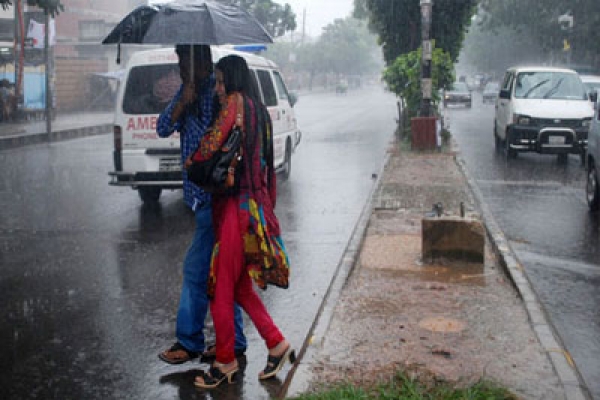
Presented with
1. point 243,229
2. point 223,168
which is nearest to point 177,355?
point 243,229

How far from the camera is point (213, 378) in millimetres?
4508

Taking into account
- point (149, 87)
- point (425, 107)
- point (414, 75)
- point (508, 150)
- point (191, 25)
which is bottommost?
point (508, 150)

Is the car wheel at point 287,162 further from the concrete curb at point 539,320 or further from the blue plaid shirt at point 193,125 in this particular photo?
the blue plaid shirt at point 193,125

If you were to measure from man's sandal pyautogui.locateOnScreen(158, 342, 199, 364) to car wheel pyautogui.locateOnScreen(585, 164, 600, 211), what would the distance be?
23.2 feet

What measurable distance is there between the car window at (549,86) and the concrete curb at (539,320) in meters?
8.31

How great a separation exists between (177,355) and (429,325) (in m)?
1.76

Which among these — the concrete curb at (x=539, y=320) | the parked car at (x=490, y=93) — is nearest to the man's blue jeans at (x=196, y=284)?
the concrete curb at (x=539, y=320)

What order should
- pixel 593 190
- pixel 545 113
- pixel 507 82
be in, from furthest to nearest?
pixel 507 82
pixel 545 113
pixel 593 190

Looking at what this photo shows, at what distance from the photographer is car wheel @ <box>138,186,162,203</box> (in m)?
11.0

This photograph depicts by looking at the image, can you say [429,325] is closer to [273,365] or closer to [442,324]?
[442,324]

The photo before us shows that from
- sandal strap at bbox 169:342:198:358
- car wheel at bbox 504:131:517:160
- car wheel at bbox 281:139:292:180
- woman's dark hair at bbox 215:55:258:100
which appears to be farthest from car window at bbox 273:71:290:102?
woman's dark hair at bbox 215:55:258:100

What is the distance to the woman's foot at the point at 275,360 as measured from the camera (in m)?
4.63

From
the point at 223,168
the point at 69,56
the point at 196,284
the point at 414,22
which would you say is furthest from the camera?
the point at 69,56

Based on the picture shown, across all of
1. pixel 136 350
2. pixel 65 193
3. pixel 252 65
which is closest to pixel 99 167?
pixel 65 193
